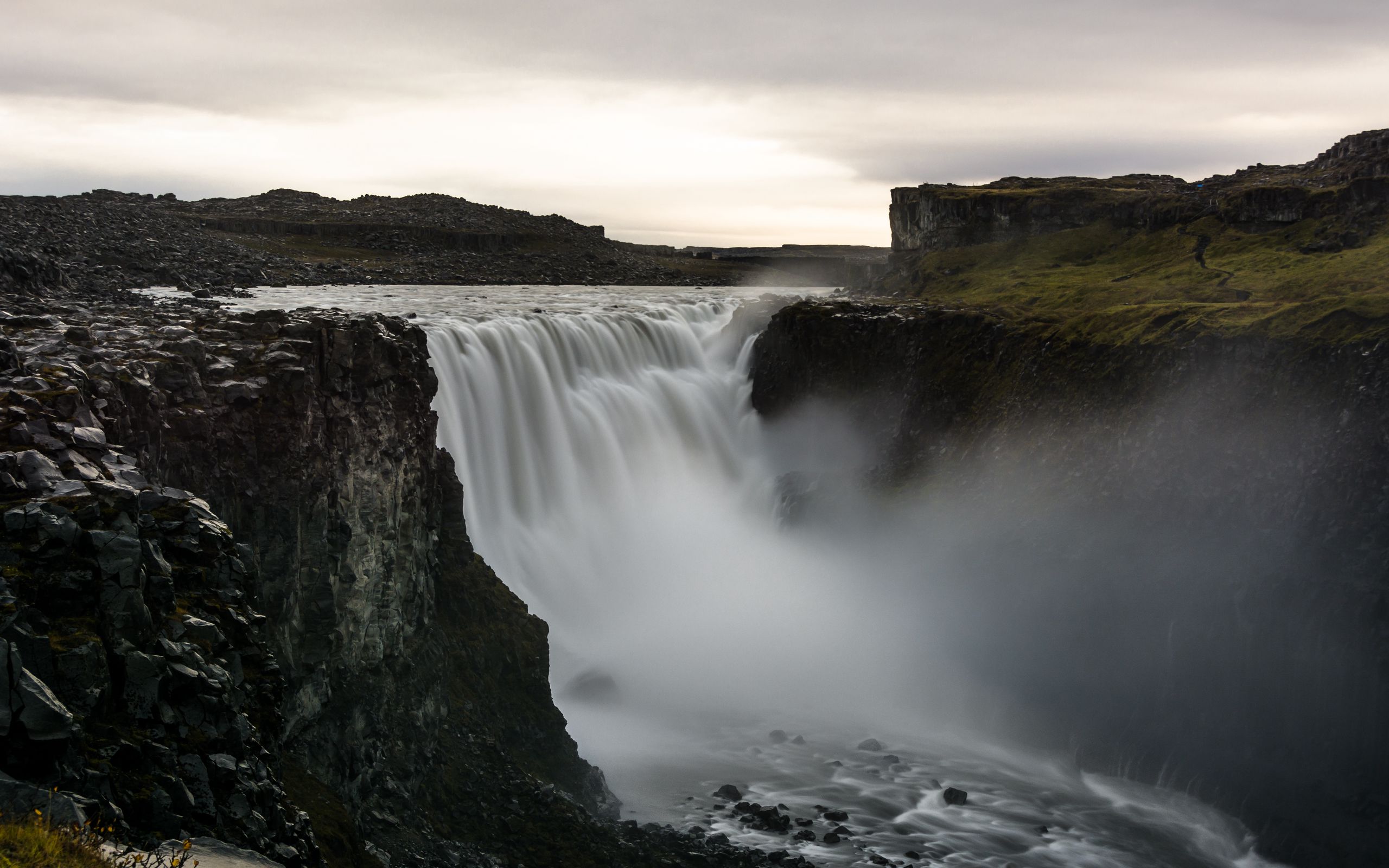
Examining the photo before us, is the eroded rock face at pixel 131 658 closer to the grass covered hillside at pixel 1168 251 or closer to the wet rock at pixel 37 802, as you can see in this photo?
the wet rock at pixel 37 802

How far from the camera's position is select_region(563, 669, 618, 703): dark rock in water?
40.9 metres

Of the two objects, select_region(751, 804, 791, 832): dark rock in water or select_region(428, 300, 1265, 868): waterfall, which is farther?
select_region(428, 300, 1265, 868): waterfall

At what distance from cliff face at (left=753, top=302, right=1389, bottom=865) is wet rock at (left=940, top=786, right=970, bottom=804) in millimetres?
7717

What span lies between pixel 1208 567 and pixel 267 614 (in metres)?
34.8

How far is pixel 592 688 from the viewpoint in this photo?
41.2m

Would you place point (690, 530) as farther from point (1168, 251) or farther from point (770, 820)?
point (1168, 251)

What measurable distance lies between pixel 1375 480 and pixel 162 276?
74239 mm

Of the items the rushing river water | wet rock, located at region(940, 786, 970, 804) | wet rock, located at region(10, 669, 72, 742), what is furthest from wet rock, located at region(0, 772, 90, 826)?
wet rock, located at region(940, 786, 970, 804)

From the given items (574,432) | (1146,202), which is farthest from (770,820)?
(1146,202)

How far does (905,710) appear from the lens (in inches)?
1756

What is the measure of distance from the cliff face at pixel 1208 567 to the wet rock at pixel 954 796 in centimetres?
772

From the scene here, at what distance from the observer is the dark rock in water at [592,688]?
134ft

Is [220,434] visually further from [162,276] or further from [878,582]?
[162,276]

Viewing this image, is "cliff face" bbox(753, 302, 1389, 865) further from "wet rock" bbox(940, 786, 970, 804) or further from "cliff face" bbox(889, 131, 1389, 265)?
"cliff face" bbox(889, 131, 1389, 265)
